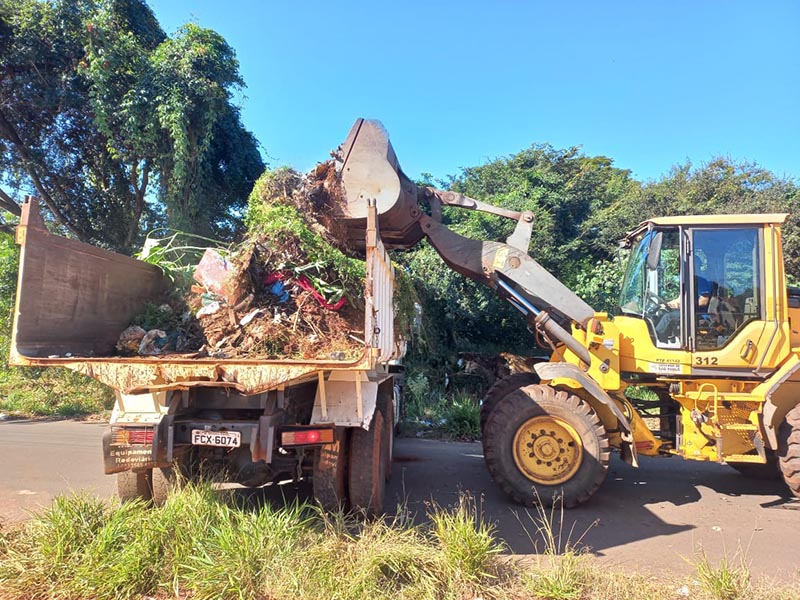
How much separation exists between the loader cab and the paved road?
144 centimetres

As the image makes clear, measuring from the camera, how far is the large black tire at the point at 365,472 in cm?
392

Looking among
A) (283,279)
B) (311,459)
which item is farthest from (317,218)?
(311,459)

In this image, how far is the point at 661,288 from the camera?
17.0ft

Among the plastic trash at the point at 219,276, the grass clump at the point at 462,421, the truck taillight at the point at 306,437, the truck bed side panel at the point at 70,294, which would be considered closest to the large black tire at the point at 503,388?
the grass clump at the point at 462,421

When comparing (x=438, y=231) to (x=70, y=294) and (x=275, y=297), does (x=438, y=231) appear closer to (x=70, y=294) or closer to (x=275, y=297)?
(x=275, y=297)

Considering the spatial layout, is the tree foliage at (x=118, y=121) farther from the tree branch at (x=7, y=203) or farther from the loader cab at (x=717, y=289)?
the loader cab at (x=717, y=289)

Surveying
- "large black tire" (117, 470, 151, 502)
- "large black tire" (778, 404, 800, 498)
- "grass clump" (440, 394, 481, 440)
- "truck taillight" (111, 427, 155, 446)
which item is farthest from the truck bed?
"grass clump" (440, 394, 481, 440)

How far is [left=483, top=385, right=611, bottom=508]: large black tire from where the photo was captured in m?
4.73

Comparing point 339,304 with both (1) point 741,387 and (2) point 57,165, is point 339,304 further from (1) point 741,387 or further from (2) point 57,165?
(2) point 57,165

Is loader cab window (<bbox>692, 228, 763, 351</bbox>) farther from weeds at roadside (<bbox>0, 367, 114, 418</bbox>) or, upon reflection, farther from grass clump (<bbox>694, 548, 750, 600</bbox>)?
weeds at roadside (<bbox>0, 367, 114, 418</bbox>)

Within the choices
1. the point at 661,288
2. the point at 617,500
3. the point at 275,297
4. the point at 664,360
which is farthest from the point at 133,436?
the point at 661,288

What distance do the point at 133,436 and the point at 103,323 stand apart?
170 centimetres

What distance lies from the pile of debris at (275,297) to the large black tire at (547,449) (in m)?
1.76

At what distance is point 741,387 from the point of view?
499 cm
